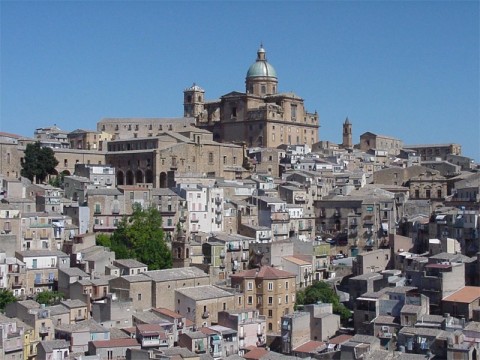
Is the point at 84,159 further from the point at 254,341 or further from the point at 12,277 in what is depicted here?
the point at 254,341

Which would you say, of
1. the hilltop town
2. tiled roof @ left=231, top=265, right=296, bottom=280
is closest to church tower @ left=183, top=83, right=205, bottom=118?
the hilltop town

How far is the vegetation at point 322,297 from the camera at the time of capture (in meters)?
38.9

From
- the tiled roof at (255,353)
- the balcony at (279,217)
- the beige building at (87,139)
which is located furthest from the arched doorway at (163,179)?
the tiled roof at (255,353)

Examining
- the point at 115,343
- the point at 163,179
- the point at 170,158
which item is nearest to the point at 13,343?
the point at 115,343

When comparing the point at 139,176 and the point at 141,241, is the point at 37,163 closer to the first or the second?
the point at 139,176

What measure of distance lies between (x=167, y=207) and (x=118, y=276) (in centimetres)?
845

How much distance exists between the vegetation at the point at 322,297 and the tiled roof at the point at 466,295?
4.88 metres

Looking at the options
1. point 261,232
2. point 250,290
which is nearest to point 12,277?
point 250,290

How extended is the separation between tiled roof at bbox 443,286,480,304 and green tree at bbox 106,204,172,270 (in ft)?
45.7

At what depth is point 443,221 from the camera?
44.0 m

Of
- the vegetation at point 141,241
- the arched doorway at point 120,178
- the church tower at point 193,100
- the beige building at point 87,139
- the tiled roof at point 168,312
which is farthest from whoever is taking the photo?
the church tower at point 193,100

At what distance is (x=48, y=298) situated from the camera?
37.6 meters

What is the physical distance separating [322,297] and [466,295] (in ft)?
22.3

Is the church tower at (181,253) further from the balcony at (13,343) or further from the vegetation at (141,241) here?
the balcony at (13,343)
